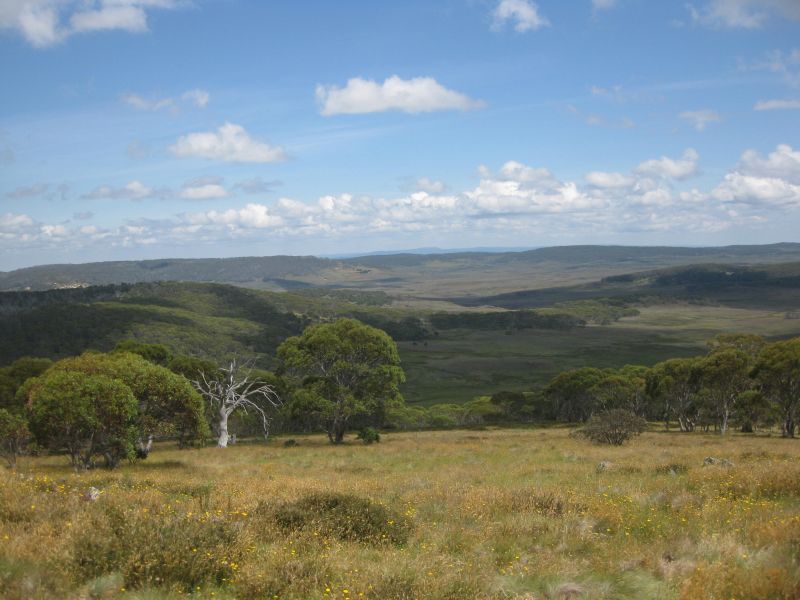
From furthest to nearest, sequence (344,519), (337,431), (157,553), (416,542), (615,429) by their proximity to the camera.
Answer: (337,431)
(615,429)
(344,519)
(416,542)
(157,553)

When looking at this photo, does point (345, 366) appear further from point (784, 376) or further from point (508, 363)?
point (508, 363)

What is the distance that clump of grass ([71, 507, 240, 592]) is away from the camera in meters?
6.81

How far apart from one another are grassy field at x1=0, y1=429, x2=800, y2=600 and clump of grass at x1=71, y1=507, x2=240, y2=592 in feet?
0.07

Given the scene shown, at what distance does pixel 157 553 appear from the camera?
23.0 feet

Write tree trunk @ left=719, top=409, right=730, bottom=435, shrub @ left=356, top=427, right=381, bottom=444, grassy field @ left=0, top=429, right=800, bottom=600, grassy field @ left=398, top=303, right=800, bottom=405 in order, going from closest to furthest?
grassy field @ left=0, top=429, right=800, bottom=600, shrub @ left=356, top=427, right=381, bottom=444, tree trunk @ left=719, top=409, right=730, bottom=435, grassy field @ left=398, top=303, right=800, bottom=405

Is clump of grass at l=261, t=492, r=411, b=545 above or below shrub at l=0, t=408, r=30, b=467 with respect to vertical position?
above

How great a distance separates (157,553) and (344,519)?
3.33 meters

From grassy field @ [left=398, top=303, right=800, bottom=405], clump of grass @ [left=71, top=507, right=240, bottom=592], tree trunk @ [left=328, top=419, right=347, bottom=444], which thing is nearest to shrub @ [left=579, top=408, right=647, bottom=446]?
tree trunk @ [left=328, top=419, right=347, bottom=444]

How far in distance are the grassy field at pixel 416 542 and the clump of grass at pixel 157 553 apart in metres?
0.02

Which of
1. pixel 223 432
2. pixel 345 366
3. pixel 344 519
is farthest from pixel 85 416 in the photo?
pixel 345 366

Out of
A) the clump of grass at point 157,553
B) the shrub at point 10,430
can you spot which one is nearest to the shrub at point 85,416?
the shrub at point 10,430

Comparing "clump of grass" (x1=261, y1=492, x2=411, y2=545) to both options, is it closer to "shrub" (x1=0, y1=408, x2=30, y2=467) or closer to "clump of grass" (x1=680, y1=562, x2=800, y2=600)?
"clump of grass" (x1=680, y1=562, x2=800, y2=600)

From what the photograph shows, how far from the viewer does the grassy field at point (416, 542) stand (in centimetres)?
662

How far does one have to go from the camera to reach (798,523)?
8555 millimetres
